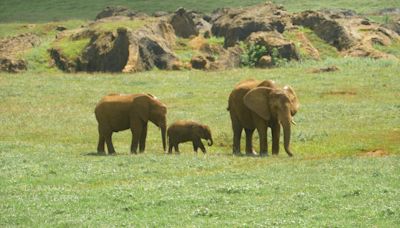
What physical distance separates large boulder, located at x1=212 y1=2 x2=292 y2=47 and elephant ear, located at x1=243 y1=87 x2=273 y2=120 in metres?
52.5

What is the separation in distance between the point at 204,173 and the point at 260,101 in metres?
6.70

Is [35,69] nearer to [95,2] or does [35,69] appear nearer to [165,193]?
[165,193]

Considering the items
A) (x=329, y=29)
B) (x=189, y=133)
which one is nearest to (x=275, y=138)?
(x=189, y=133)

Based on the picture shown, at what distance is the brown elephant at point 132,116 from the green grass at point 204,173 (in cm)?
93

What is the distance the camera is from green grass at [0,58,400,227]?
65.0ft

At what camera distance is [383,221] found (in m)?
18.5

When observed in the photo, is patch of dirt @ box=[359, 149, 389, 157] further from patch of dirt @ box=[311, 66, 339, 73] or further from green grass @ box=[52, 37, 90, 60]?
green grass @ box=[52, 37, 90, 60]

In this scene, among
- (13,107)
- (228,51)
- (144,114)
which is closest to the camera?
(144,114)

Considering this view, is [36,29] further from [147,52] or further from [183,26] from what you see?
[147,52]

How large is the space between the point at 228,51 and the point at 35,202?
188 feet

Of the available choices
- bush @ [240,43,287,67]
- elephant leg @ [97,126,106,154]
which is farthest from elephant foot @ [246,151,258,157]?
bush @ [240,43,287,67]

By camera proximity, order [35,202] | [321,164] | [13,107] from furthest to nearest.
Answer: [13,107], [321,164], [35,202]

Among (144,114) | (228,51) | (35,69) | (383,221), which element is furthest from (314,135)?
(35,69)

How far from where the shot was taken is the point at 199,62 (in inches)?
2940
